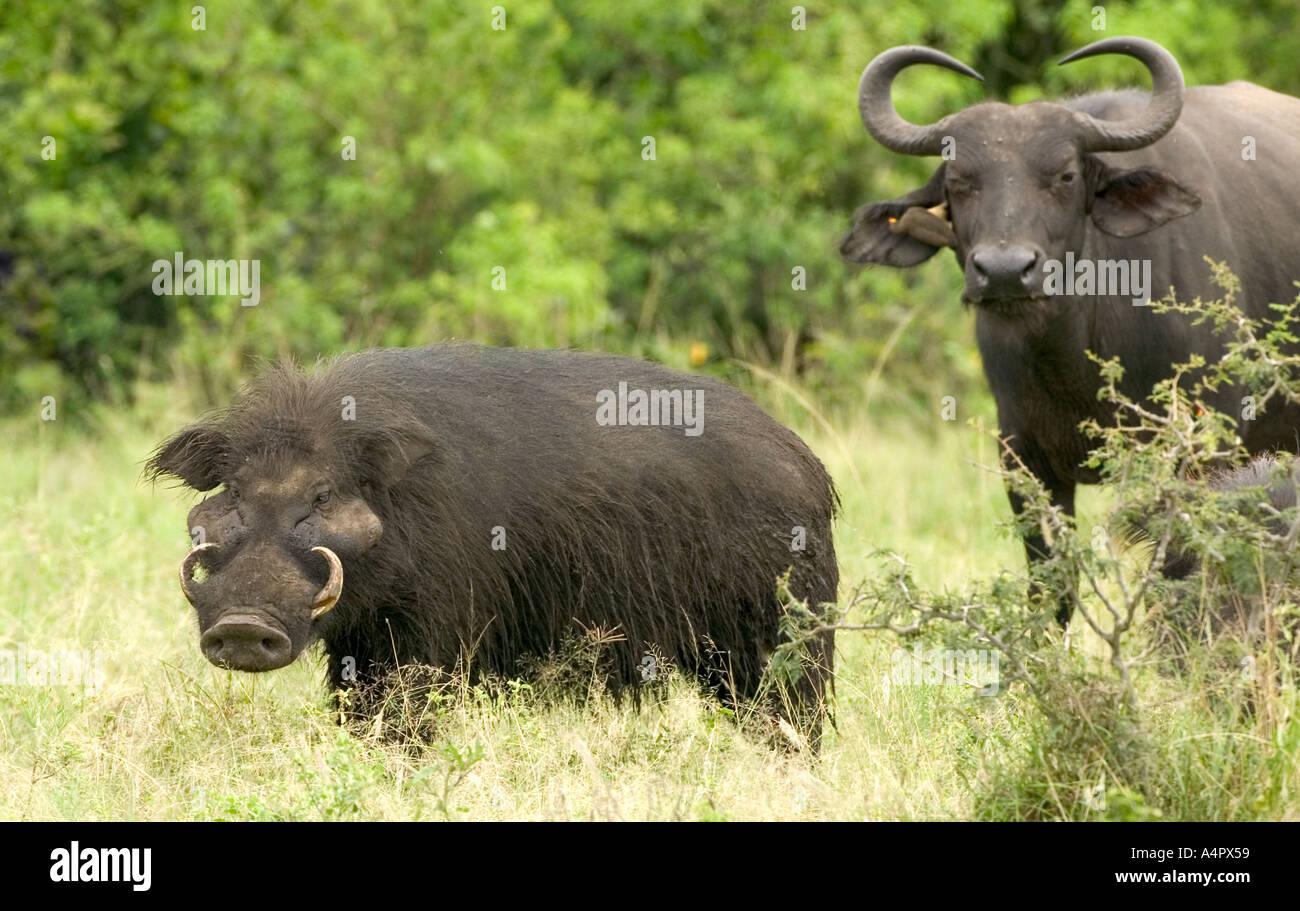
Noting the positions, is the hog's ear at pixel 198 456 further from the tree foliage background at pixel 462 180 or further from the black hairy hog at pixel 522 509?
the tree foliage background at pixel 462 180

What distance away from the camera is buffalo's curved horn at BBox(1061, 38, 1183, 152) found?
316 inches

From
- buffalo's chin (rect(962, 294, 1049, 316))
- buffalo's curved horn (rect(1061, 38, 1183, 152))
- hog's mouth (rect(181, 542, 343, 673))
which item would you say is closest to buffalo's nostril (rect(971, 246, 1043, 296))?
buffalo's chin (rect(962, 294, 1049, 316))

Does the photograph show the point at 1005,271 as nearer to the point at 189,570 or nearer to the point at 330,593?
the point at 330,593

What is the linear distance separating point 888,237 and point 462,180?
277 inches

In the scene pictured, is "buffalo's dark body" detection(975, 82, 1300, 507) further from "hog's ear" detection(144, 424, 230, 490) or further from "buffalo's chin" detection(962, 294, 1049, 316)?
"hog's ear" detection(144, 424, 230, 490)

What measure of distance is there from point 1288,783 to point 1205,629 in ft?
2.56

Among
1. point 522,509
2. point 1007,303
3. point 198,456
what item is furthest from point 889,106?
point 198,456

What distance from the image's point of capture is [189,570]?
5.94m

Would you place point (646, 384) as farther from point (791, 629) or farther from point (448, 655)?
point (791, 629)

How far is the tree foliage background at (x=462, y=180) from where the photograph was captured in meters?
Answer: 14.4

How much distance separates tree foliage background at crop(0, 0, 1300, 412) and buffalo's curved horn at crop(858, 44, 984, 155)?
5.19m

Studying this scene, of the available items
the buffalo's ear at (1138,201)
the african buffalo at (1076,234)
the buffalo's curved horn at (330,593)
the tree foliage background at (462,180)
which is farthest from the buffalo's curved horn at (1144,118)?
the tree foliage background at (462,180)
